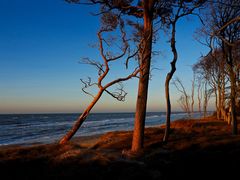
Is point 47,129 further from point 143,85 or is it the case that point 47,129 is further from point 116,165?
point 116,165

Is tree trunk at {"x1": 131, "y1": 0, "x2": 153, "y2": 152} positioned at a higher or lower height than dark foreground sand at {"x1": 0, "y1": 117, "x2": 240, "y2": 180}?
higher

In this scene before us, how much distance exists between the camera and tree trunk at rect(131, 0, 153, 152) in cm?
911

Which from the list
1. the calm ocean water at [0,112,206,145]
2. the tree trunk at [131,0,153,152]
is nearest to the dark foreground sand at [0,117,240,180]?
the tree trunk at [131,0,153,152]

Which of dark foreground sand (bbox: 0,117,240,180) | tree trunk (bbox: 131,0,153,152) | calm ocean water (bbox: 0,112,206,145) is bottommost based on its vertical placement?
calm ocean water (bbox: 0,112,206,145)

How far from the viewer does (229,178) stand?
18.1 ft

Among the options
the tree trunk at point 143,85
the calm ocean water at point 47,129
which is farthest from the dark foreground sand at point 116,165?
the calm ocean water at point 47,129

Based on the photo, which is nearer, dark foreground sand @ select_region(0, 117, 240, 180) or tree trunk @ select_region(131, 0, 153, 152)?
dark foreground sand @ select_region(0, 117, 240, 180)

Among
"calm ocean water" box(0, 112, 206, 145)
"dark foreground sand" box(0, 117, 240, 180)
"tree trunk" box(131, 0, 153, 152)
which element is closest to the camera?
"dark foreground sand" box(0, 117, 240, 180)

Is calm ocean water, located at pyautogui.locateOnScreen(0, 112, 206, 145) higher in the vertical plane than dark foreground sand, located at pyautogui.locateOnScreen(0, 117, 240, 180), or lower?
lower

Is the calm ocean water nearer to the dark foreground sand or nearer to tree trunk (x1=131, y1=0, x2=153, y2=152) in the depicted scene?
tree trunk (x1=131, y1=0, x2=153, y2=152)

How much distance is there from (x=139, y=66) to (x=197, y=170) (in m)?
5.29

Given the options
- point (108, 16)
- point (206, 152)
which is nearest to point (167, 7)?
point (108, 16)

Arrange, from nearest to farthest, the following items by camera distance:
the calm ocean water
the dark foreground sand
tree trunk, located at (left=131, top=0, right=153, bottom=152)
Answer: the dark foreground sand < tree trunk, located at (left=131, top=0, right=153, bottom=152) < the calm ocean water

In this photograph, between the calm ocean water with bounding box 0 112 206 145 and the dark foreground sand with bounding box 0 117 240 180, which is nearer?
the dark foreground sand with bounding box 0 117 240 180
